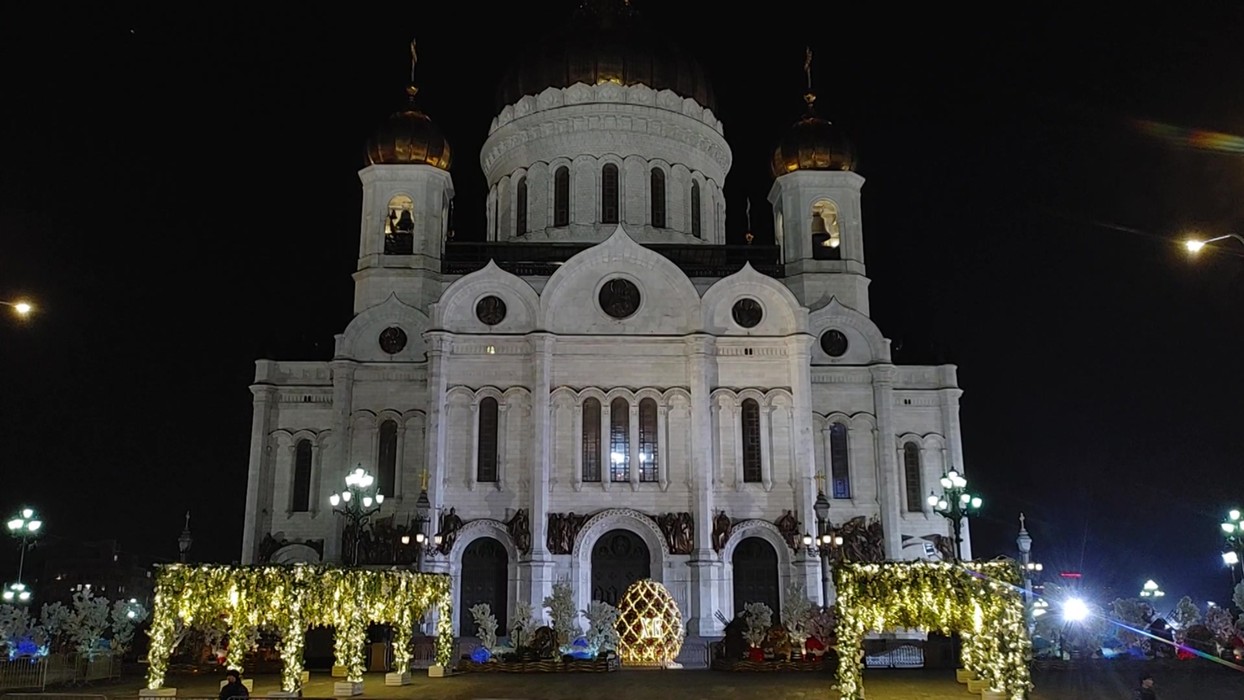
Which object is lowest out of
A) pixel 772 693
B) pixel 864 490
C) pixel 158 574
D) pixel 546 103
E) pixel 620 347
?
pixel 772 693

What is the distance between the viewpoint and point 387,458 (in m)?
35.6

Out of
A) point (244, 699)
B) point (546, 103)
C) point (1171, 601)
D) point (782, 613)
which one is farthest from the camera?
point (1171, 601)

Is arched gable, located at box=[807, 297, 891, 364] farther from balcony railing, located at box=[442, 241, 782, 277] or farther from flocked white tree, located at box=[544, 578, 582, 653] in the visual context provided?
flocked white tree, located at box=[544, 578, 582, 653]

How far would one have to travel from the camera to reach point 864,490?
35750mm

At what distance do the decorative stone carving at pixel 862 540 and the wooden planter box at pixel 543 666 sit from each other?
11790 millimetres

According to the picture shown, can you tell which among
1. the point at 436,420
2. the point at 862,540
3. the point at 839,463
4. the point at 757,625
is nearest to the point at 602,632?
the point at 757,625

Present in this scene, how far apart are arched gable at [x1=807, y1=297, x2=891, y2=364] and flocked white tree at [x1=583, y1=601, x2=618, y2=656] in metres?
13.9

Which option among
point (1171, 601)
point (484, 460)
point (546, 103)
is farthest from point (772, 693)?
point (1171, 601)

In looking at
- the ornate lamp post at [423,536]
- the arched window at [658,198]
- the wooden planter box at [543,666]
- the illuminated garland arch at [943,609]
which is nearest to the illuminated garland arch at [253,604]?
the wooden planter box at [543,666]

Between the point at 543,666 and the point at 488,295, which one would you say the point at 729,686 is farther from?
the point at 488,295

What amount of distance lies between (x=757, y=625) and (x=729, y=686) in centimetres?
577

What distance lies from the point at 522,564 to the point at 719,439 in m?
7.54

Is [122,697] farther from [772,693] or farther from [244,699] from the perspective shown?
[772,693]

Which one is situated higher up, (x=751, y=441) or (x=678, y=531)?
(x=751, y=441)
